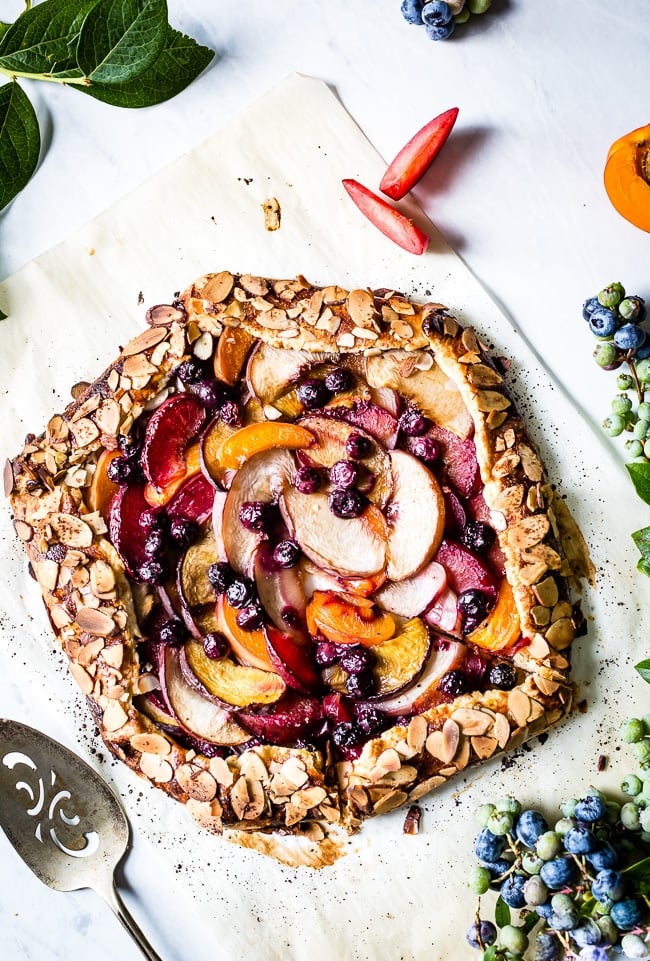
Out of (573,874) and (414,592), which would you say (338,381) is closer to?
(414,592)

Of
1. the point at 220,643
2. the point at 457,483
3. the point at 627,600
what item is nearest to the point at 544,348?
the point at 457,483

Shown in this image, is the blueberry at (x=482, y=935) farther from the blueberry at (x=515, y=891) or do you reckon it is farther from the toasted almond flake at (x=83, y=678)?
the toasted almond flake at (x=83, y=678)

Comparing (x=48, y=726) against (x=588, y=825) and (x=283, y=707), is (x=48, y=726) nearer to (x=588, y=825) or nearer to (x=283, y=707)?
(x=283, y=707)

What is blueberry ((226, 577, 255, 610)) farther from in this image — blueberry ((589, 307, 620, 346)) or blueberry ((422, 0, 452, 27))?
blueberry ((422, 0, 452, 27))

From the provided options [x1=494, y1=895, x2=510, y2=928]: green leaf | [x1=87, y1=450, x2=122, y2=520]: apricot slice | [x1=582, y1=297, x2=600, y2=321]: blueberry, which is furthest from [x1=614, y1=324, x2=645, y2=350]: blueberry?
[x1=494, y1=895, x2=510, y2=928]: green leaf

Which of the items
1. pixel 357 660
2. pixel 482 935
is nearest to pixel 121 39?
pixel 357 660

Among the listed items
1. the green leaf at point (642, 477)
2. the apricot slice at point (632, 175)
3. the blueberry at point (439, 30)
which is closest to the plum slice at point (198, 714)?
the green leaf at point (642, 477)
